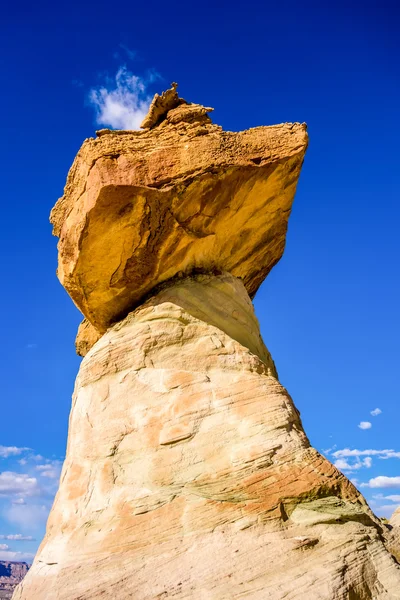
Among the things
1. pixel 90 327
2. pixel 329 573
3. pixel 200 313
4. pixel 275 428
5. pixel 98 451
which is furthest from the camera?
pixel 90 327

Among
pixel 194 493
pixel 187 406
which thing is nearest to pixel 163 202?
pixel 187 406

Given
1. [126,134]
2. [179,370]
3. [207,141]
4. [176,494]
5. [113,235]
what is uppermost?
[126,134]

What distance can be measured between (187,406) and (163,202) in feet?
11.3

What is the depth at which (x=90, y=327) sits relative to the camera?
1237 centimetres

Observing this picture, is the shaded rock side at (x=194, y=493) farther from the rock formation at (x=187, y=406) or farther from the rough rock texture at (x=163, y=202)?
the rough rock texture at (x=163, y=202)

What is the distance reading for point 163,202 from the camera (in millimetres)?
9250

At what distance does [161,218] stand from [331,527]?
5.41 metres

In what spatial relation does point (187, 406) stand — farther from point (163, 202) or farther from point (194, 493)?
point (163, 202)

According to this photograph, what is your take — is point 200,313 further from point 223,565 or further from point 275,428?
point 223,565

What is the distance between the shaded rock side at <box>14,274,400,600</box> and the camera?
20.3 feet

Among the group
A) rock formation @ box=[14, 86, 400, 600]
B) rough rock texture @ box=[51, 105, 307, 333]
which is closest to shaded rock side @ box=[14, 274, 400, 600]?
rock formation @ box=[14, 86, 400, 600]

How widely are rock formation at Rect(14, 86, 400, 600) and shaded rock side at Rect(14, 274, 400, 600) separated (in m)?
0.02

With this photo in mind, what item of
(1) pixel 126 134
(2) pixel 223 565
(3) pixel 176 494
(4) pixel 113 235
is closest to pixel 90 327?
(4) pixel 113 235

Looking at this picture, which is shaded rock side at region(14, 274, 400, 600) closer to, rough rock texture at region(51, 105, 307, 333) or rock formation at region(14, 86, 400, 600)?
rock formation at region(14, 86, 400, 600)
